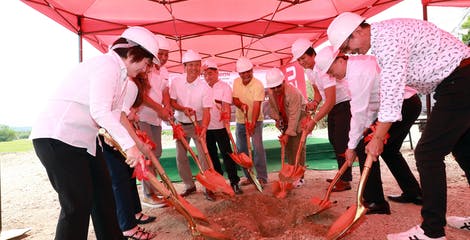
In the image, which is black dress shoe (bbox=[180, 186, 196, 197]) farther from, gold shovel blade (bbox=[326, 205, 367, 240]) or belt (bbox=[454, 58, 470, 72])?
belt (bbox=[454, 58, 470, 72])

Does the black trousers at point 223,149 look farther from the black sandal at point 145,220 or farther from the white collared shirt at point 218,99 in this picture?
the black sandal at point 145,220

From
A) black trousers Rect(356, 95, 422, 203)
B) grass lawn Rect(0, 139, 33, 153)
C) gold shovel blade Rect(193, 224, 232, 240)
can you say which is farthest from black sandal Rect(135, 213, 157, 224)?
grass lawn Rect(0, 139, 33, 153)

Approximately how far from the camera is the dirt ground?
2217 mm

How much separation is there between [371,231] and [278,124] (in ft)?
7.28

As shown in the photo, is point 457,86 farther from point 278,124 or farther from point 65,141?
point 278,124

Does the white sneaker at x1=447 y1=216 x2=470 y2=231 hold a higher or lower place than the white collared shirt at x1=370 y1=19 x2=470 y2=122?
lower

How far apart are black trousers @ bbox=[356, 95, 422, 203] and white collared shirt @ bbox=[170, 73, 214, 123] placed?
1969 mm

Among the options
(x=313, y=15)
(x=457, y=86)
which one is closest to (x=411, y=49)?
(x=457, y=86)

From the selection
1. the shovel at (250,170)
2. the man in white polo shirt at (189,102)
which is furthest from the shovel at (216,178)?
the shovel at (250,170)

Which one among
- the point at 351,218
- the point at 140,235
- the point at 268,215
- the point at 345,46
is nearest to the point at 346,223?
the point at 351,218

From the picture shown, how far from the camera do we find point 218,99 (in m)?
4.03

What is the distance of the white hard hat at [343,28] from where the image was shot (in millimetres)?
1820

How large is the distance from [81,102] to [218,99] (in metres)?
2.55

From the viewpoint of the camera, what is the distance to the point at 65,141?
1.52 metres
